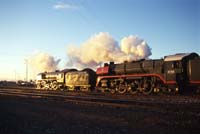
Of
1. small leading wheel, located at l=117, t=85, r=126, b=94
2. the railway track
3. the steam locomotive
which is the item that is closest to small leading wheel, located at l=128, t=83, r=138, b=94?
the steam locomotive

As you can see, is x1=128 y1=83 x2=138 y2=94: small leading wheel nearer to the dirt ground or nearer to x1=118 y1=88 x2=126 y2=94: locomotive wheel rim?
x1=118 y1=88 x2=126 y2=94: locomotive wheel rim

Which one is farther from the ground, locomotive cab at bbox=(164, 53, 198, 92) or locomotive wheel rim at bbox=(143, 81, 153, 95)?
locomotive cab at bbox=(164, 53, 198, 92)

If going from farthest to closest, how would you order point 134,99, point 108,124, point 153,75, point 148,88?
point 148,88, point 153,75, point 134,99, point 108,124

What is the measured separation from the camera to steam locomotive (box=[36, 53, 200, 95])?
2423cm

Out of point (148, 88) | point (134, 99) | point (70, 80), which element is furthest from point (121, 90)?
point (70, 80)

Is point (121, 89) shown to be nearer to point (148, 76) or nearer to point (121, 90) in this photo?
point (121, 90)

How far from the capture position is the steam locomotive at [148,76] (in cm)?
2423

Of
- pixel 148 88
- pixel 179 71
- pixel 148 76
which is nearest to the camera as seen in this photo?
pixel 179 71

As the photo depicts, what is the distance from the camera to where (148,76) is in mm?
27047

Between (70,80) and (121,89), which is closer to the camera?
(121,89)

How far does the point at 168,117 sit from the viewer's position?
39.4ft

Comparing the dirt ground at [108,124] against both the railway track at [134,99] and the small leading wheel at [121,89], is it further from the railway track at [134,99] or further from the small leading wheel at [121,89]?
the small leading wheel at [121,89]

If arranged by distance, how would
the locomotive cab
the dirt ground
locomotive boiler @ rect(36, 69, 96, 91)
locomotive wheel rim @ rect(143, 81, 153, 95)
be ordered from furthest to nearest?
locomotive boiler @ rect(36, 69, 96, 91)
locomotive wheel rim @ rect(143, 81, 153, 95)
the locomotive cab
the dirt ground

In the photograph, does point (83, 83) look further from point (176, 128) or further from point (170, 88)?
point (176, 128)
